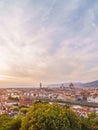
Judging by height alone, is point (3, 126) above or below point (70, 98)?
below

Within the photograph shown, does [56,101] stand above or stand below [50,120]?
above

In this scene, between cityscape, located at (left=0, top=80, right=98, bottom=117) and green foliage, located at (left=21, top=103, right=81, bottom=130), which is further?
cityscape, located at (left=0, top=80, right=98, bottom=117)

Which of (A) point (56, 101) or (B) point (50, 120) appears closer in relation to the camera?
(B) point (50, 120)

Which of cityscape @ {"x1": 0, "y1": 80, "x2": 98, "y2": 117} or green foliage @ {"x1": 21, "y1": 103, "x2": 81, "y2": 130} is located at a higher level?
cityscape @ {"x1": 0, "y1": 80, "x2": 98, "y2": 117}

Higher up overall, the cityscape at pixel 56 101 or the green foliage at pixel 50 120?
the cityscape at pixel 56 101

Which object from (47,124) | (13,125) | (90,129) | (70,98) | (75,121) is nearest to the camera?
(47,124)

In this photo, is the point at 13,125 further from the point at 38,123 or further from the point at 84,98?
the point at 84,98

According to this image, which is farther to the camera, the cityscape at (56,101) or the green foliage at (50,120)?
the cityscape at (56,101)

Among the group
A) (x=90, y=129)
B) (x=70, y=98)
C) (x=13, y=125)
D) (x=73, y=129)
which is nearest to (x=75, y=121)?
(x=73, y=129)
